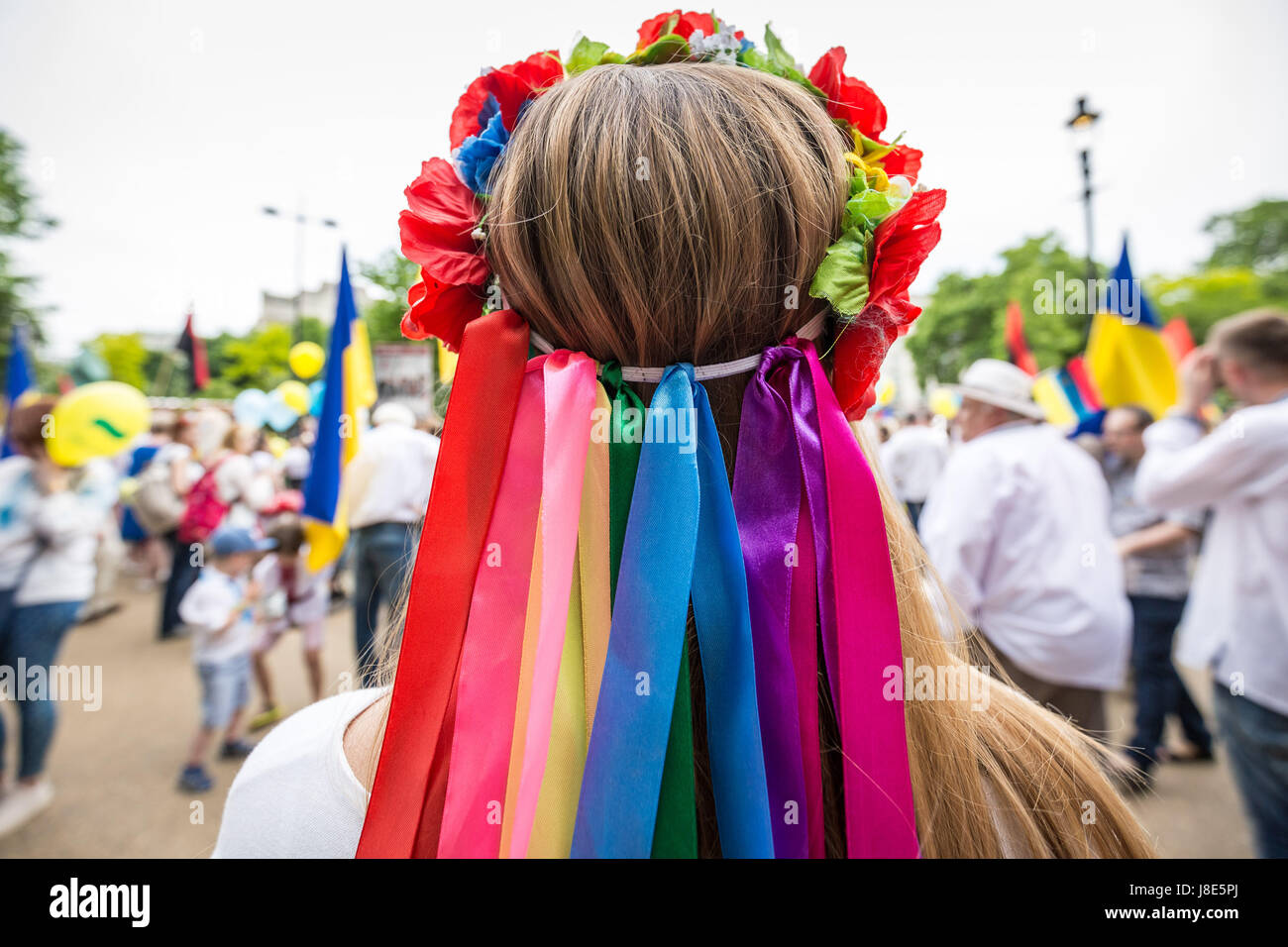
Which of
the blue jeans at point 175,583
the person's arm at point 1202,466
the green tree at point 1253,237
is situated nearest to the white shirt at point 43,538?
the blue jeans at point 175,583

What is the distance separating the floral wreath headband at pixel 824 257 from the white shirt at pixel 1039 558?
215 cm

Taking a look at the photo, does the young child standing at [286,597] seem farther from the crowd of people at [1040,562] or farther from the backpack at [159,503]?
the backpack at [159,503]

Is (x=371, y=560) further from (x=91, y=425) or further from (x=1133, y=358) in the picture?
(x=1133, y=358)

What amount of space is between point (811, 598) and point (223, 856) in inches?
36.3

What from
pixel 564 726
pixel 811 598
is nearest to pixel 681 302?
pixel 811 598

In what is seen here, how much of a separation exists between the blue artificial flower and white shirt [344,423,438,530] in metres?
3.85

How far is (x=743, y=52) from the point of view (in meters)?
1.15

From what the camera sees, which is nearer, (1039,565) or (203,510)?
(1039,565)

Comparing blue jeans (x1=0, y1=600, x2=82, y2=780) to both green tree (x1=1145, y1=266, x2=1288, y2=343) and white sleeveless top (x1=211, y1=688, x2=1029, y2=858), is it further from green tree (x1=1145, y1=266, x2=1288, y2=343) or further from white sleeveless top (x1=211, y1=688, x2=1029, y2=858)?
green tree (x1=1145, y1=266, x2=1288, y2=343)

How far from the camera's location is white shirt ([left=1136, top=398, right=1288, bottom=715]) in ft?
7.35

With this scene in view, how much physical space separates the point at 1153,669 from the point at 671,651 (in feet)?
14.4

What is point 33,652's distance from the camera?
11.5 ft

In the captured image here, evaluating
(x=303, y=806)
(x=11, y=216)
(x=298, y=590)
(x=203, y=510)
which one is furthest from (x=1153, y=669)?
(x=11, y=216)

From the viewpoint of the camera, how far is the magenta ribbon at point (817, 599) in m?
0.85
